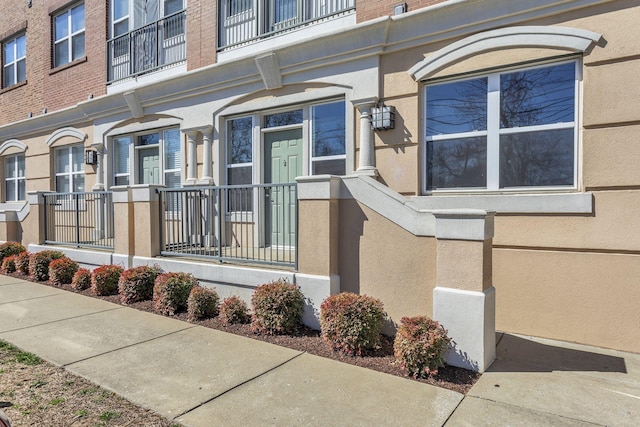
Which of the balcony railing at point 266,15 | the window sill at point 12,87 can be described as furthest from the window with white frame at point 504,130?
the window sill at point 12,87

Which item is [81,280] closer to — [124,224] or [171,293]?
[124,224]

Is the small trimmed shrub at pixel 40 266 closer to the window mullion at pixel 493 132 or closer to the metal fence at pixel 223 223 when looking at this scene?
the metal fence at pixel 223 223

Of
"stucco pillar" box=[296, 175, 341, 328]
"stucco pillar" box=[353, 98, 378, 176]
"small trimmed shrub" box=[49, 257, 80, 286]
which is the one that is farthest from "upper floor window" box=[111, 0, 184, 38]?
"stucco pillar" box=[296, 175, 341, 328]

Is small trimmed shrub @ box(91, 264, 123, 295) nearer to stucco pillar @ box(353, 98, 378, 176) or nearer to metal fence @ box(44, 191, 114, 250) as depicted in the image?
metal fence @ box(44, 191, 114, 250)

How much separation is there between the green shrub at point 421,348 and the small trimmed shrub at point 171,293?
3.62 meters

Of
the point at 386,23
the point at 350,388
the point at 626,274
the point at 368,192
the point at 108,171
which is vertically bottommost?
the point at 350,388

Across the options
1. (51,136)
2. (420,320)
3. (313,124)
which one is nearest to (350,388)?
(420,320)

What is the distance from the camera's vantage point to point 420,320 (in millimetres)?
4301

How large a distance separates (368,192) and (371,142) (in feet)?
5.59

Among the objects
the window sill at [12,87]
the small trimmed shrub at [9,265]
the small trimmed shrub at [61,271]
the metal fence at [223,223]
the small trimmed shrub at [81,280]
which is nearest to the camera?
the metal fence at [223,223]

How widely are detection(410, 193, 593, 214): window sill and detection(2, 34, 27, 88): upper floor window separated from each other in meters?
14.4

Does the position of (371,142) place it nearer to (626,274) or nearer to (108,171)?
(626,274)

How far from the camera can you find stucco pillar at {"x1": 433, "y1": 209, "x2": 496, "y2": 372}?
4.18 m

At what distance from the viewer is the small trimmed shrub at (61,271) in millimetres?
8195
